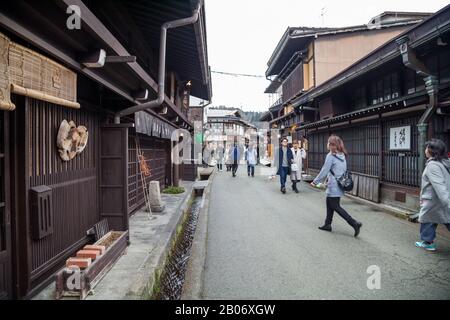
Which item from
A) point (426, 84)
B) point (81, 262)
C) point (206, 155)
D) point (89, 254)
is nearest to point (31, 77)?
point (81, 262)

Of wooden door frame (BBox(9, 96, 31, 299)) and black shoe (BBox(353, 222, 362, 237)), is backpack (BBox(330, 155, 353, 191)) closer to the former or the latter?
black shoe (BBox(353, 222, 362, 237))

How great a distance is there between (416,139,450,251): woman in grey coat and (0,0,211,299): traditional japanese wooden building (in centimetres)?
532

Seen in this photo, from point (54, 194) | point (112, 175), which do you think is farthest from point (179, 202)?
point (54, 194)

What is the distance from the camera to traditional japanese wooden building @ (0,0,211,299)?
3.15 metres

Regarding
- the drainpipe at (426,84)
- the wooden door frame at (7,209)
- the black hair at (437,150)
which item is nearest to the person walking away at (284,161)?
the drainpipe at (426,84)

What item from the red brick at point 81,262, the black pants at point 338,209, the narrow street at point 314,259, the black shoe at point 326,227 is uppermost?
the black pants at point 338,209

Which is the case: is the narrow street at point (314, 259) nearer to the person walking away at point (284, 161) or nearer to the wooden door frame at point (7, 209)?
the wooden door frame at point (7, 209)

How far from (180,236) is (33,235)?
15.7ft

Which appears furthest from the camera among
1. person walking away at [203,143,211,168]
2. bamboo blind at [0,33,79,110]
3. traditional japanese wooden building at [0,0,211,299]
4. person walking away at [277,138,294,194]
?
person walking away at [203,143,211,168]

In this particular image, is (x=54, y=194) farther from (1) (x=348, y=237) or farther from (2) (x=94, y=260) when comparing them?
(1) (x=348, y=237)

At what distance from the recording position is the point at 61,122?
465cm

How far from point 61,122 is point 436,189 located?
248 inches

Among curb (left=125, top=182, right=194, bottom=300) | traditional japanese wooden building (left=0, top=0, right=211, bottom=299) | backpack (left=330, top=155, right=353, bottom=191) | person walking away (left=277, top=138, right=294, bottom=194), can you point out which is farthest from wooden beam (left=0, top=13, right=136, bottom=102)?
person walking away (left=277, top=138, right=294, bottom=194)

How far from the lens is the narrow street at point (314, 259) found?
4.36m
